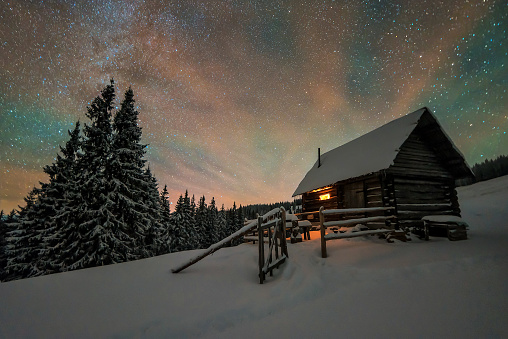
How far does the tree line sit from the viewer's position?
1358 centimetres

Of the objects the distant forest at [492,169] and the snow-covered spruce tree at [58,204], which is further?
the distant forest at [492,169]

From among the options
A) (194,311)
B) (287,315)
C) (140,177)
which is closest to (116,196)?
(140,177)

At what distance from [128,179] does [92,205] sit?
2.57 m

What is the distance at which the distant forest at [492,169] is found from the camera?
65.7 meters

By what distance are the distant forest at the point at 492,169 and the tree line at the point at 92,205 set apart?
87.3 meters

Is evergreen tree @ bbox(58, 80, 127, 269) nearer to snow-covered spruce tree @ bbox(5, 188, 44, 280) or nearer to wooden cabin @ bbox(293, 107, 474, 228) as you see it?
snow-covered spruce tree @ bbox(5, 188, 44, 280)

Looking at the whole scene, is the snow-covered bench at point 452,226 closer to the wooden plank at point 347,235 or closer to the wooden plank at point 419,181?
the wooden plank at point 347,235

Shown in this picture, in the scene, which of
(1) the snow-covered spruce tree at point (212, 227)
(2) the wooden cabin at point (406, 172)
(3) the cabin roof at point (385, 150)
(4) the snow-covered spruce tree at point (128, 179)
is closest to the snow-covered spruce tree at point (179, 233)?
(1) the snow-covered spruce tree at point (212, 227)

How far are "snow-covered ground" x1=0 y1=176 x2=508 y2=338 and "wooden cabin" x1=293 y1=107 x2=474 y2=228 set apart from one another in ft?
18.6

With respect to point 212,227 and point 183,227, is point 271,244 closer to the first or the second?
point 183,227

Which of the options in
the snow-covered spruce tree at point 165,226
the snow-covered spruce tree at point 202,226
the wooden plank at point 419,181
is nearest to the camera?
the wooden plank at point 419,181

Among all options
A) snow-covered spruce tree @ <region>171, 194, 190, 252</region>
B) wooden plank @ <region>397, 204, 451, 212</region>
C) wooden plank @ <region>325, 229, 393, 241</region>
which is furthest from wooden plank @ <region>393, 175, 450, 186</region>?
snow-covered spruce tree @ <region>171, 194, 190, 252</region>

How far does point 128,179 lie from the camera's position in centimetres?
1546

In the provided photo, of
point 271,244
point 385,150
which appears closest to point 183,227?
point 385,150
